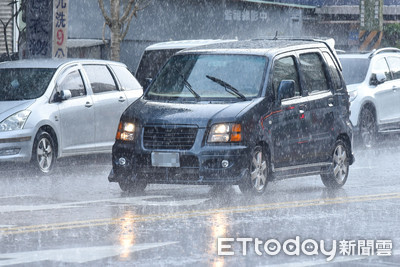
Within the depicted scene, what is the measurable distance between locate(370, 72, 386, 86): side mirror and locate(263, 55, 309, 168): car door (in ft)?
26.8

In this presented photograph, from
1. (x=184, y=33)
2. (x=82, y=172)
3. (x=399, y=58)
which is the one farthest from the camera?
(x=184, y=33)

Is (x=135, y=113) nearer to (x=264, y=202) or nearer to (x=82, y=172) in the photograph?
(x=264, y=202)

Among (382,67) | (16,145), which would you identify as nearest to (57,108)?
(16,145)

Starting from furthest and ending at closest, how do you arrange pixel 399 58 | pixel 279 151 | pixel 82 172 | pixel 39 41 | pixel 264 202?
pixel 399 58 < pixel 39 41 < pixel 82 172 < pixel 279 151 < pixel 264 202

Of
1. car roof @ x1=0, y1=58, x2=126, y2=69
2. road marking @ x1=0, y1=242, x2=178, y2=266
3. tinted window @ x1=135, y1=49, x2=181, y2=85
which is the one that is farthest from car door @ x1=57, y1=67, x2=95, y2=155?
road marking @ x1=0, y1=242, x2=178, y2=266

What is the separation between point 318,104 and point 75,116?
164 inches

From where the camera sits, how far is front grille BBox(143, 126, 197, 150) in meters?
12.2

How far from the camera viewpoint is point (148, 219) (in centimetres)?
1059

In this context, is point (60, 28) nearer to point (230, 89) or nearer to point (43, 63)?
point (43, 63)

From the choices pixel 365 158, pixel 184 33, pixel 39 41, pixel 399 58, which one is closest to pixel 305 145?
pixel 365 158

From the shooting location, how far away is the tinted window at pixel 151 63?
70.2ft

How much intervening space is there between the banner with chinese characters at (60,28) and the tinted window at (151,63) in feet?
5.84

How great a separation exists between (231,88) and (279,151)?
94 centimetres

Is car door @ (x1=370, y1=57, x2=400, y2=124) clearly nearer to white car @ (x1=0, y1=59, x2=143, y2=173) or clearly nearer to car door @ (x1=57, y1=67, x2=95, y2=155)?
white car @ (x1=0, y1=59, x2=143, y2=173)
